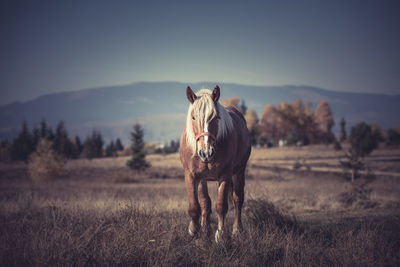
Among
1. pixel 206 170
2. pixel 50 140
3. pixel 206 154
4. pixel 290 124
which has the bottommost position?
pixel 50 140

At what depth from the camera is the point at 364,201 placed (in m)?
9.68

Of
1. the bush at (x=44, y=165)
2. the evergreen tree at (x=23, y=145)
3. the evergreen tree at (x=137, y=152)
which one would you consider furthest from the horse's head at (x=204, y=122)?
the evergreen tree at (x=23, y=145)

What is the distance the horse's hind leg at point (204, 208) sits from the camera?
15.7 feet

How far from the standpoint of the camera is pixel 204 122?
436 cm

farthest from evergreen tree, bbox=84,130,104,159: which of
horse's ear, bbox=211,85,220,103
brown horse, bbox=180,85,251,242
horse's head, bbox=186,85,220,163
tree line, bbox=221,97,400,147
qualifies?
horse's ear, bbox=211,85,220,103

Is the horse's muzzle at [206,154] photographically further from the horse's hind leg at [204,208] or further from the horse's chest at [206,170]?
the horse's hind leg at [204,208]

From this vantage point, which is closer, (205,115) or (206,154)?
(206,154)

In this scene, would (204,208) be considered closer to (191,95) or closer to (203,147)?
(203,147)

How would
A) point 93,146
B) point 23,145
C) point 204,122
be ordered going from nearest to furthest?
point 204,122
point 23,145
point 93,146

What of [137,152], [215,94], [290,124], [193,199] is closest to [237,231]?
[193,199]

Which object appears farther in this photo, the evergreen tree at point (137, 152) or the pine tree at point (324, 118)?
the pine tree at point (324, 118)

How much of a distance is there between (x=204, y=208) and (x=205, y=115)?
179 cm

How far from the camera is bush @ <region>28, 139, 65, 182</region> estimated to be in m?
28.4

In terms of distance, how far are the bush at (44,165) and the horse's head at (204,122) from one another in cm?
2898
